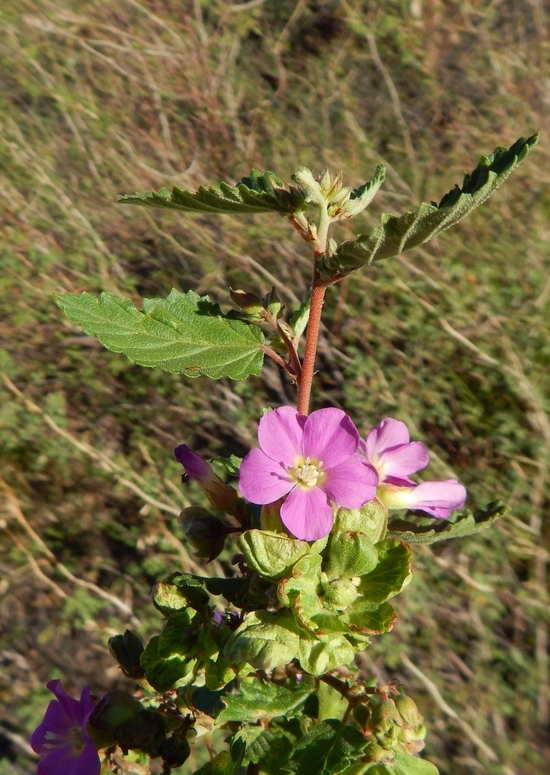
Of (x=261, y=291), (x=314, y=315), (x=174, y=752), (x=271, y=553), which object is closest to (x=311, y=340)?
(x=314, y=315)

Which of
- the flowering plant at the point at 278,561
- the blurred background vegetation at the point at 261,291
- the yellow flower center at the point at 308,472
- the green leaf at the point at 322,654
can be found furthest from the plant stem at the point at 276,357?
the blurred background vegetation at the point at 261,291

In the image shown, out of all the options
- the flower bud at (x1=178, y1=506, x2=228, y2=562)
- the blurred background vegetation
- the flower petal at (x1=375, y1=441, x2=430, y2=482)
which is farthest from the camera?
the blurred background vegetation

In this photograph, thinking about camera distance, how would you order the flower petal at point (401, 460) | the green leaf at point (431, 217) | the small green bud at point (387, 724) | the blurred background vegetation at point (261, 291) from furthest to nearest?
1. the blurred background vegetation at point (261, 291)
2. the flower petal at point (401, 460)
3. the small green bud at point (387, 724)
4. the green leaf at point (431, 217)

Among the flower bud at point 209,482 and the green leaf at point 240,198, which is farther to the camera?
the flower bud at point 209,482

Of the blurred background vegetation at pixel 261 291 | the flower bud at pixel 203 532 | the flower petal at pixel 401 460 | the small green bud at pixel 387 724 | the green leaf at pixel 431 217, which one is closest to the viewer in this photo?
the green leaf at pixel 431 217

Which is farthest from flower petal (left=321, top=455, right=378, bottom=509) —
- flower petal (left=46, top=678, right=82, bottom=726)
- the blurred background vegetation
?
the blurred background vegetation

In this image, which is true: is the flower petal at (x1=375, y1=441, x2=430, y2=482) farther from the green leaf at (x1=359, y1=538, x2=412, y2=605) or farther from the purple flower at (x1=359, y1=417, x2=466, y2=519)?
the green leaf at (x1=359, y1=538, x2=412, y2=605)

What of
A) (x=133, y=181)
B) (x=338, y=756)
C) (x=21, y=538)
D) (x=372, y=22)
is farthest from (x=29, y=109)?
(x=338, y=756)

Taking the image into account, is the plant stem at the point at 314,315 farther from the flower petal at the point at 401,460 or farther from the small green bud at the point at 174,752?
the small green bud at the point at 174,752
